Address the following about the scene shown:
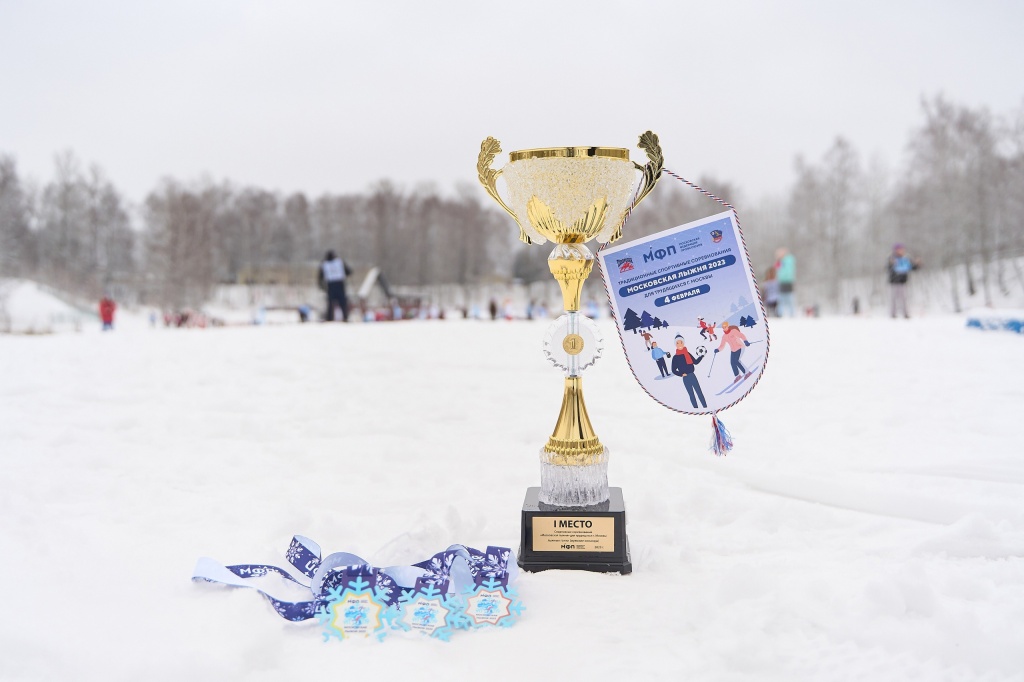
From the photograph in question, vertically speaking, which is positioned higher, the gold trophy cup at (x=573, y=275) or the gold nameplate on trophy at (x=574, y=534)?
the gold trophy cup at (x=573, y=275)

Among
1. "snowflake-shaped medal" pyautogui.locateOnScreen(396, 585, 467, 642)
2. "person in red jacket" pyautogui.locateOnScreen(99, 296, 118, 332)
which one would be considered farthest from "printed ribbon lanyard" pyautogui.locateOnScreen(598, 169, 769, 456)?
"person in red jacket" pyautogui.locateOnScreen(99, 296, 118, 332)

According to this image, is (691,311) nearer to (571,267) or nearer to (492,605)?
(571,267)

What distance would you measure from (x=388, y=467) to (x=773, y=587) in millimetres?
2453

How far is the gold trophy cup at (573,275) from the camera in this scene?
7.70 ft

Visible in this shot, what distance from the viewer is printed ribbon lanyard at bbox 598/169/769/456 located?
2344 millimetres

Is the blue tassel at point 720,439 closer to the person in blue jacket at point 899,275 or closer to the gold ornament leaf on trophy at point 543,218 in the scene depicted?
the gold ornament leaf on trophy at point 543,218

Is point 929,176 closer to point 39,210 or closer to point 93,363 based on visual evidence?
point 93,363

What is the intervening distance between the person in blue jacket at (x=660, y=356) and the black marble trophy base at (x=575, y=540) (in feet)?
1.77

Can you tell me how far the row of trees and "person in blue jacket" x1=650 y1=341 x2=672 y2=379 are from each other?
941 inches

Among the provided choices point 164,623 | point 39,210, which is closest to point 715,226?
point 164,623

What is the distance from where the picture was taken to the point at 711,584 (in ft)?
7.20

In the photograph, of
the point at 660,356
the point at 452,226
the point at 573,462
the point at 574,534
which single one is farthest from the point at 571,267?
the point at 452,226

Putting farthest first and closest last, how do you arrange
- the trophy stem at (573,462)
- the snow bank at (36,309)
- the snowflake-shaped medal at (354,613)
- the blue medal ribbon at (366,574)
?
the snow bank at (36,309) → the trophy stem at (573,462) → the blue medal ribbon at (366,574) → the snowflake-shaped medal at (354,613)

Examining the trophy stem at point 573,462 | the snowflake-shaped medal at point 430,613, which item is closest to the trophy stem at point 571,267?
the trophy stem at point 573,462
